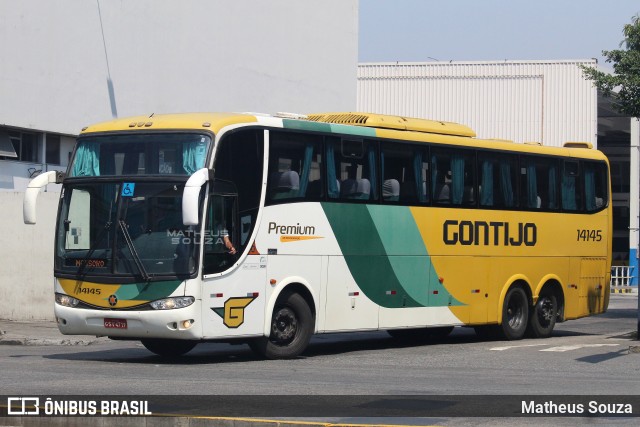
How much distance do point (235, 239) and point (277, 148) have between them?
5.31 feet

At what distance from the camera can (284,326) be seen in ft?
59.0

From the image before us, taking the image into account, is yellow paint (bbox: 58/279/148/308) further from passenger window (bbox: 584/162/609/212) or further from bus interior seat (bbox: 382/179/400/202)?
passenger window (bbox: 584/162/609/212)

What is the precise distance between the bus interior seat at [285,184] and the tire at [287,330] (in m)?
1.53

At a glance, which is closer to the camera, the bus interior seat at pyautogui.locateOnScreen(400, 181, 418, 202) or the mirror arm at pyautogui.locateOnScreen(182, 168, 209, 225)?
the mirror arm at pyautogui.locateOnScreen(182, 168, 209, 225)

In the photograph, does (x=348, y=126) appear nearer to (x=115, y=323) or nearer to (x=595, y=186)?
(x=115, y=323)

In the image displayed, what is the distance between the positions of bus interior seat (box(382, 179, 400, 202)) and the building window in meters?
12.4

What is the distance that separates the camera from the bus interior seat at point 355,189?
18969 millimetres

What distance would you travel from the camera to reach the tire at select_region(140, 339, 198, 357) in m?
18.4

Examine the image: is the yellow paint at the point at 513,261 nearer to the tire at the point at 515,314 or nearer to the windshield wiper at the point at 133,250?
the tire at the point at 515,314

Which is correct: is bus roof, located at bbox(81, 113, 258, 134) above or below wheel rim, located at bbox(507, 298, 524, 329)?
above

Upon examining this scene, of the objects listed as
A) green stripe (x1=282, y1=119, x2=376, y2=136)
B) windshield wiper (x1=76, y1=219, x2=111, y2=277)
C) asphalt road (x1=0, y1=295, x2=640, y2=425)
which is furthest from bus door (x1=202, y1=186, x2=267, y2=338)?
green stripe (x1=282, y1=119, x2=376, y2=136)

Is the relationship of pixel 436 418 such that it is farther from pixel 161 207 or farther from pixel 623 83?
pixel 623 83

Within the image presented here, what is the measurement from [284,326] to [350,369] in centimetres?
181

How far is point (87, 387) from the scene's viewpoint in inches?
523
